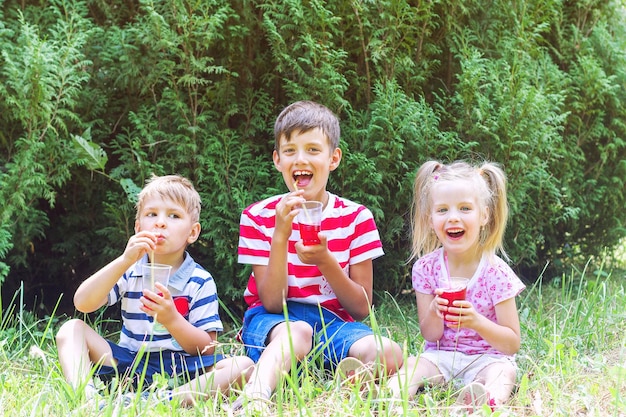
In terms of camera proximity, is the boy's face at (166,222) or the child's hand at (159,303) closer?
the child's hand at (159,303)

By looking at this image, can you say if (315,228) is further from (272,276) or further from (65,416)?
(65,416)

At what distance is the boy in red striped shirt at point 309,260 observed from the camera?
2973 mm

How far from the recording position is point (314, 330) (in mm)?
3123

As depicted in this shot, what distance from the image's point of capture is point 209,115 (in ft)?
12.8

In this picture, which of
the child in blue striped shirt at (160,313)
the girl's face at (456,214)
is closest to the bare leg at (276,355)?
the child in blue striped shirt at (160,313)

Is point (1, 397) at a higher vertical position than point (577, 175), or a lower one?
lower

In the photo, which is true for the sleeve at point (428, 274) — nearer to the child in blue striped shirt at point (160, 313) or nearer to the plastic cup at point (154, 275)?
the child in blue striped shirt at point (160, 313)

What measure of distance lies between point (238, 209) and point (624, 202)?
2.93 metres

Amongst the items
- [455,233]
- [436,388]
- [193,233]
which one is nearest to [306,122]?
[193,233]

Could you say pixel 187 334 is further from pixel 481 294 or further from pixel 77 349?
pixel 481 294

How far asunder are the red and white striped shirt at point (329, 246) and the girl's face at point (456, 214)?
39 centimetres

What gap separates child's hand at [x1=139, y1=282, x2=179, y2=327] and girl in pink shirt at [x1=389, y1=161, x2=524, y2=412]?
3.08 ft

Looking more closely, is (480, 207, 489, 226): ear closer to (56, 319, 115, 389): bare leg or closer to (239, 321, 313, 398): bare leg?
(239, 321, 313, 398): bare leg

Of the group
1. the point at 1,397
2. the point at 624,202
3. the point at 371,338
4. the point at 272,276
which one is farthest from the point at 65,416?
the point at 624,202
